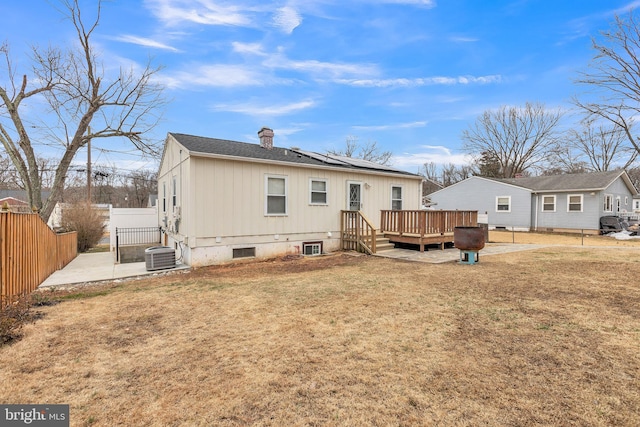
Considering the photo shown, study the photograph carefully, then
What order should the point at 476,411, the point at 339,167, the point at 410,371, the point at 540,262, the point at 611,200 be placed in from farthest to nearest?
the point at 611,200
the point at 339,167
the point at 540,262
the point at 410,371
the point at 476,411

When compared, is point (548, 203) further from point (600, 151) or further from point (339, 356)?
point (339, 356)

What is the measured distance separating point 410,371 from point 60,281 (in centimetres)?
746

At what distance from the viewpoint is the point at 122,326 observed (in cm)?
393

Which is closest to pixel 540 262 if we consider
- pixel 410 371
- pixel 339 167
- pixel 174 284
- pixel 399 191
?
pixel 399 191

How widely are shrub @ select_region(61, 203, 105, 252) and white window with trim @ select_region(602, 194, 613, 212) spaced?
2734 centimetres

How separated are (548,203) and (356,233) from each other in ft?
53.8

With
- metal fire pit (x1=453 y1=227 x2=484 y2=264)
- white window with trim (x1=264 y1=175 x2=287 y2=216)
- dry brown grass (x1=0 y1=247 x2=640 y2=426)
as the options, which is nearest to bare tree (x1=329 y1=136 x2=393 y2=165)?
white window with trim (x1=264 y1=175 x2=287 y2=216)

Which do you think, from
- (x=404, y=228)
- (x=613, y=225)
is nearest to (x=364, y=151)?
(x=613, y=225)

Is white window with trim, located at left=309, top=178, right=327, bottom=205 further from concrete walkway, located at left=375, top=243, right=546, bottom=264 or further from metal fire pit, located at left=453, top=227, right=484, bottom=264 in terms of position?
metal fire pit, located at left=453, top=227, right=484, bottom=264

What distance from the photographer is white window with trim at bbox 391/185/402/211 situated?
1209cm

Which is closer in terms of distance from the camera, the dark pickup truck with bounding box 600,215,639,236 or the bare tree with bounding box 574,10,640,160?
the bare tree with bounding box 574,10,640,160

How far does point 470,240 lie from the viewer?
7.94 m

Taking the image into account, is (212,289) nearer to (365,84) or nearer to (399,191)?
(399,191)

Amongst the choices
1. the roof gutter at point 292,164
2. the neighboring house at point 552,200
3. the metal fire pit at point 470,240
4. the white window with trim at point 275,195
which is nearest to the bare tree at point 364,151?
the neighboring house at point 552,200
